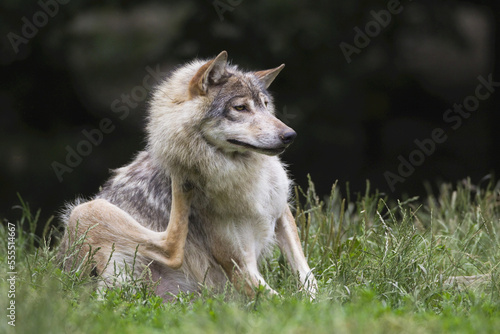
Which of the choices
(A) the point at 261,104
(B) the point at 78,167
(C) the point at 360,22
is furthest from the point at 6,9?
(A) the point at 261,104

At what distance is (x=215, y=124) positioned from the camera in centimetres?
450

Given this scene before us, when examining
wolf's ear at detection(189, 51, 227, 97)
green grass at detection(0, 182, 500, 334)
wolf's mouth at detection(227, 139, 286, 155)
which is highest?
wolf's ear at detection(189, 51, 227, 97)

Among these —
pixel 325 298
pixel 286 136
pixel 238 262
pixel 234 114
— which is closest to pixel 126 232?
pixel 238 262

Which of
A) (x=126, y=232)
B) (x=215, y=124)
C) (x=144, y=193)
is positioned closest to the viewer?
(x=215, y=124)

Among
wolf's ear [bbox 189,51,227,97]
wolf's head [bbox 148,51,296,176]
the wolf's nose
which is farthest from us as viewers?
wolf's ear [bbox 189,51,227,97]

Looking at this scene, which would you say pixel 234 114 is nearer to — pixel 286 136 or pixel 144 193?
pixel 286 136

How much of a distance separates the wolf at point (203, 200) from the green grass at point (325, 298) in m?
0.24

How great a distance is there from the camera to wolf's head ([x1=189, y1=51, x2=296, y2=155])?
14.3 feet

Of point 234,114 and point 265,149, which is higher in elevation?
point 234,114

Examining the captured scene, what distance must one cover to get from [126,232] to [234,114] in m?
1.21

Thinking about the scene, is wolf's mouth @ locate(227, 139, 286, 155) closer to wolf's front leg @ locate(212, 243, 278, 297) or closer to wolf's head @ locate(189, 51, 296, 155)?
wolf's head @ locate(189, 51, 296, 155)

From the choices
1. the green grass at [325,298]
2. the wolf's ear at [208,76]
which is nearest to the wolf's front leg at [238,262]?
the green grass at [325,298]

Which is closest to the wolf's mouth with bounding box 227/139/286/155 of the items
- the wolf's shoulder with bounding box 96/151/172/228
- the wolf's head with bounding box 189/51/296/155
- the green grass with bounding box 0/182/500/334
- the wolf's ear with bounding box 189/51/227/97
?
the wolf's head with bounding box 189/51/296/155

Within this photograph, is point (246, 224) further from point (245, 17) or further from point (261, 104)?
point (245, 17)
